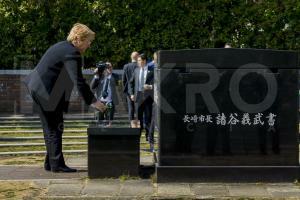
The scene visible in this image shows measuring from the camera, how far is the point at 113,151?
821 centimetres

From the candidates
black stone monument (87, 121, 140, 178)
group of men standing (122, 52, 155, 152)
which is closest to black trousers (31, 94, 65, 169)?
black stone monument (87, 121, 140, 178)

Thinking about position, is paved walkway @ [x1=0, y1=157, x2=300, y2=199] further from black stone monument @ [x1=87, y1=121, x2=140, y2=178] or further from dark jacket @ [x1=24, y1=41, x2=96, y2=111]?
dark jacket @ [x1=24, y1=41, x2=96, y2=111]

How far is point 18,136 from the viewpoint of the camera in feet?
45.2

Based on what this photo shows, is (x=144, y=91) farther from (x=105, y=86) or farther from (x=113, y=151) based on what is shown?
(x=113, y=151)

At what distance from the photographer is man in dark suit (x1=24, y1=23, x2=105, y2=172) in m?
8.45

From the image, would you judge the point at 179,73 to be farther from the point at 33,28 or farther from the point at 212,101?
the point at 33,28

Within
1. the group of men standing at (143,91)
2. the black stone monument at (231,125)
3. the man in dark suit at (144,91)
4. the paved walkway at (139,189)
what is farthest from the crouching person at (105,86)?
the black stone monument at (231,125)

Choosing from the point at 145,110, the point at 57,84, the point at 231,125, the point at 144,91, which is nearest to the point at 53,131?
the point at 57,84

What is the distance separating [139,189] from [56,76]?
6.41 feet

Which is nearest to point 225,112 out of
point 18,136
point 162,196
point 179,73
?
point 179,73

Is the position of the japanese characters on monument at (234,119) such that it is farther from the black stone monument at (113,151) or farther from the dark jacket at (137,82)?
the dark jacket at (137,82)

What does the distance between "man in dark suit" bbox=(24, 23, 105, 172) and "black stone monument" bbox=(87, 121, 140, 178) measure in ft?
1.27

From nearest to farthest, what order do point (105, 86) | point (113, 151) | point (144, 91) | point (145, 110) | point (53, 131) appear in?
point (113, 151), point (53, 131), point (144, 91), point (145, 110), point (105, 86)

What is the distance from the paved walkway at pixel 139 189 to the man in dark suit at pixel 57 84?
46 centimetres
